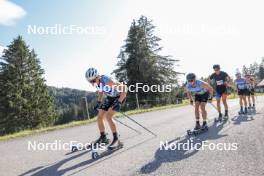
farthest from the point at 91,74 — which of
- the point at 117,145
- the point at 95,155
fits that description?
the point at 95,155

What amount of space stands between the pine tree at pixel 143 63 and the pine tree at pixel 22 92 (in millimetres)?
12617

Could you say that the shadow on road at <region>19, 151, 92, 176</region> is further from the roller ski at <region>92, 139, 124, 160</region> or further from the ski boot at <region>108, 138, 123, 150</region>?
the ski boot at <region>108, 138, 123, 150</region>

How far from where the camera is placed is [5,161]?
26.2 feet

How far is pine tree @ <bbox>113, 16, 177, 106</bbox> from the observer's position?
2058 inches

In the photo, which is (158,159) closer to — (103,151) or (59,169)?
(103,151)

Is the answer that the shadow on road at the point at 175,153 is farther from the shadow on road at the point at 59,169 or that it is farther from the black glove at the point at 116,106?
the black glove at the point at 116,106

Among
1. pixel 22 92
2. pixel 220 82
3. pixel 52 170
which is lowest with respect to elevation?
pixel 52 170

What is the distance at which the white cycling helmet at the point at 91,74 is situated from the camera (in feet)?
26.8

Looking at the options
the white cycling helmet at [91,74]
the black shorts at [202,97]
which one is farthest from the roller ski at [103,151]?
the black shorts at [202,97]

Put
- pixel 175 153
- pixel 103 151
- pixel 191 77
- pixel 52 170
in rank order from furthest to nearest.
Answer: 1. pixel 191 77
2. pixel 103 151
3. pixel 175 153
4. pixel 52 170

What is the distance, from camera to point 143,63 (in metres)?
52.5

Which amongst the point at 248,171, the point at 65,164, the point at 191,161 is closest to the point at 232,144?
the point at 191,161

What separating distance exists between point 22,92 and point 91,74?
4266cm

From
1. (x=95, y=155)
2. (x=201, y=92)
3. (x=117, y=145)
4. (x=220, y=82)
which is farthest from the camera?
(x=220, y=82)
